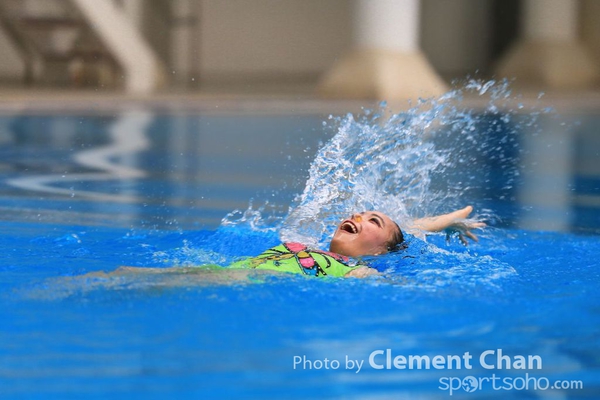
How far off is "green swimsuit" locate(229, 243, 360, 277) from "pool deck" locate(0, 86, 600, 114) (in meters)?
7.49

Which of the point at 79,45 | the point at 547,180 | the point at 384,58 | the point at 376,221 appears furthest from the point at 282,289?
the point at 79,45

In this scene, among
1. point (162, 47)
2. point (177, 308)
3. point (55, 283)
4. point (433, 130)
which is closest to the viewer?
point (177, 308)

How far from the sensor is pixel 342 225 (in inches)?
151

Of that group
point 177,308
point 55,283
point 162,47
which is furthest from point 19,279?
point 162,47

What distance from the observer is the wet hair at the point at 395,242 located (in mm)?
3885

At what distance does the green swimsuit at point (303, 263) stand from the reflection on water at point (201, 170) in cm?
144

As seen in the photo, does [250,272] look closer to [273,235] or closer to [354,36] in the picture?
[273,235]

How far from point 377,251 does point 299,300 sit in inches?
32.6

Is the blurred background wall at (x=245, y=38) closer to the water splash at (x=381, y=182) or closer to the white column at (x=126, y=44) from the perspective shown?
the white column at (x=126, y=44)

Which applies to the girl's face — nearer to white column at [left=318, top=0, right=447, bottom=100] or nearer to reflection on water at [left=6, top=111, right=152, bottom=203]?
reflection on water at [left=6, top=111, right=152, bottom=203]

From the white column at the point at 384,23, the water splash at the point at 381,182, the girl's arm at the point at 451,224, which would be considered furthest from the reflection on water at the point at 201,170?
the white column at the point at 384,23

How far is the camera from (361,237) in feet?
12.5

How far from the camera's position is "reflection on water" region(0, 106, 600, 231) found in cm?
537

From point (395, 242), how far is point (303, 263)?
0.55 m
